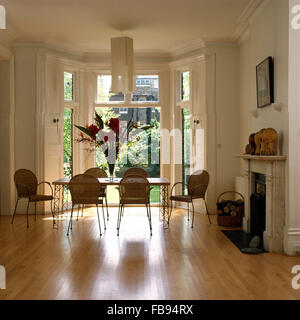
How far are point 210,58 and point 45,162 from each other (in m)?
3.61

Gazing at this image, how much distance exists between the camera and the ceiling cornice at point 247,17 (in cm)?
601

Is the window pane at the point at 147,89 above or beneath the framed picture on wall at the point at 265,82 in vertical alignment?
above

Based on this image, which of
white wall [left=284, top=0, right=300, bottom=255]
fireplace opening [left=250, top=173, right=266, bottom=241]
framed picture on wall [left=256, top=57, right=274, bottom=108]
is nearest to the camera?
white wall [left=284, top=0, right=300, bottom=255]

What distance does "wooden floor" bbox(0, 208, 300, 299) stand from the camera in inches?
146

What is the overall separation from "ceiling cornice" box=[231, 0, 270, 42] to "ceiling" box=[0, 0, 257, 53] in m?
0.07

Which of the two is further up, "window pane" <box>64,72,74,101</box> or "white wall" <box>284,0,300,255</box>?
"window pane" <box>64,72,74,101</box>

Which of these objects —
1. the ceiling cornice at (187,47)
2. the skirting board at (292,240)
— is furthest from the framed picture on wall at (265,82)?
the ceiling cornice at (187,47)

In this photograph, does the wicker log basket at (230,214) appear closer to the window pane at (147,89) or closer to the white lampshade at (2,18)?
the window pane at (147,89)

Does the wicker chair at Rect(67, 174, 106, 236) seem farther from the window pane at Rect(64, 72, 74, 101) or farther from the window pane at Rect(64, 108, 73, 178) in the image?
the window pane at Rect(64, 72, 74, 101)

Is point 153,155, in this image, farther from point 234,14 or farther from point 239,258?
point 239,258

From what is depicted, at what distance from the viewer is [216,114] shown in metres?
8.14

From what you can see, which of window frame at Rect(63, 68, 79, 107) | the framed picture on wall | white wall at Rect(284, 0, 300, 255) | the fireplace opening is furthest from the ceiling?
the fireplace opening

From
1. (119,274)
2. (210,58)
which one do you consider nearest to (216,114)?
(210,58)

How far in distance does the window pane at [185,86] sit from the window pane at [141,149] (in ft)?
2.08
